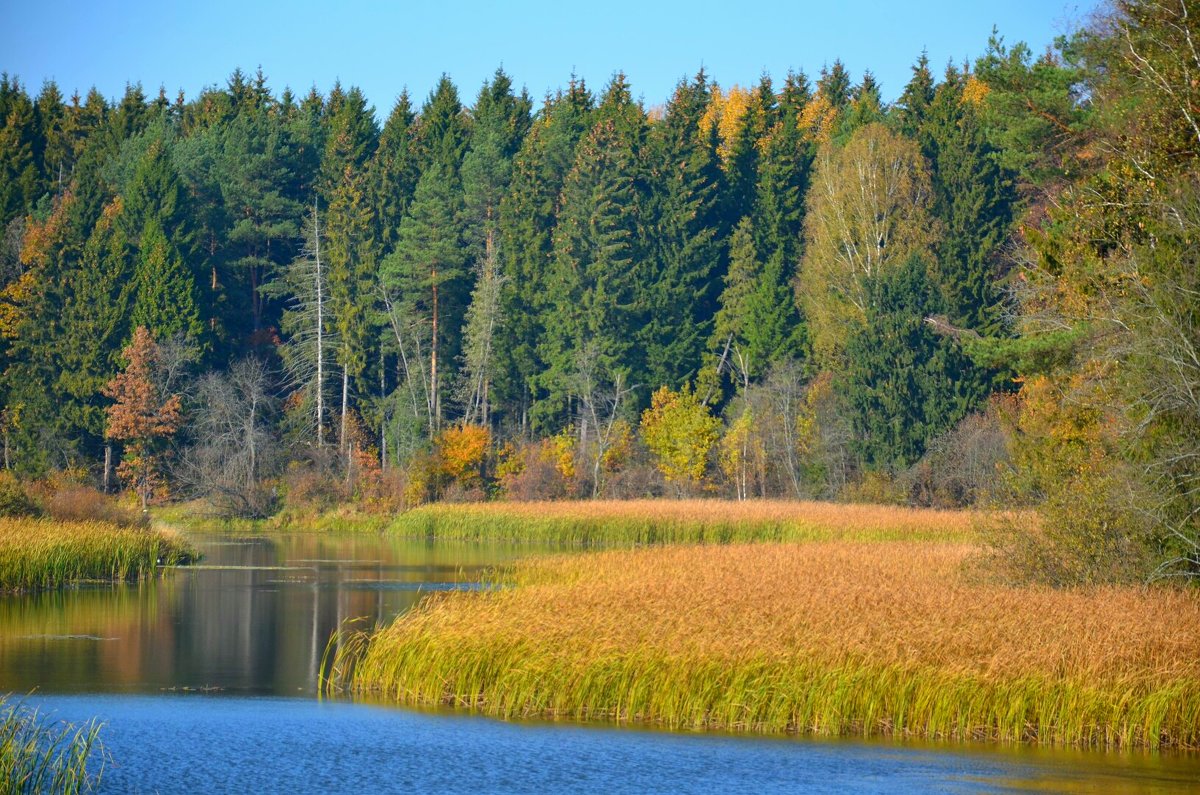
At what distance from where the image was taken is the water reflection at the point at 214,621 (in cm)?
2216

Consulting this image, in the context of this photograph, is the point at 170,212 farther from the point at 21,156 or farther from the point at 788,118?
the point at 788,118

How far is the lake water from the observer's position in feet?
51.4

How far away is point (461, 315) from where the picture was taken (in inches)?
2884

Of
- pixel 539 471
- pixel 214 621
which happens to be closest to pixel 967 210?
pixel 539 471

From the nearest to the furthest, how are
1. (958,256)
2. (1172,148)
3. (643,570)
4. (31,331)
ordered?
(1172,148) → (643,570) → (958,256) → (31,331)

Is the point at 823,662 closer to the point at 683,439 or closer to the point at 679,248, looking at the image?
the point at 683,439

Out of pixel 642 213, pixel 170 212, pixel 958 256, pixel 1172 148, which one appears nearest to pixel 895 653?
pixel 1172 148

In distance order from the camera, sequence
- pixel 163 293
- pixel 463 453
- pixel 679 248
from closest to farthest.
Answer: pixel 463 453 → pixel 163 293 → pixel 679 248

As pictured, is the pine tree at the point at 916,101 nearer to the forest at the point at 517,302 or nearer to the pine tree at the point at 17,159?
the forest at the point at 517,302

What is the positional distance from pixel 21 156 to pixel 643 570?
208 ft

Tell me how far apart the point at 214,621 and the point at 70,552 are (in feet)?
22.6

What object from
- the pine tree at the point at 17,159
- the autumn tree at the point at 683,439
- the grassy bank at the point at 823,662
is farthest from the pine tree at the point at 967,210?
the pine tree at the point at 17,159

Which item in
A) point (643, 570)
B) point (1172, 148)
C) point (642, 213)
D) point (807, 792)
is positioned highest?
point (642, 213)

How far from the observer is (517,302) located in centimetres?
7075
